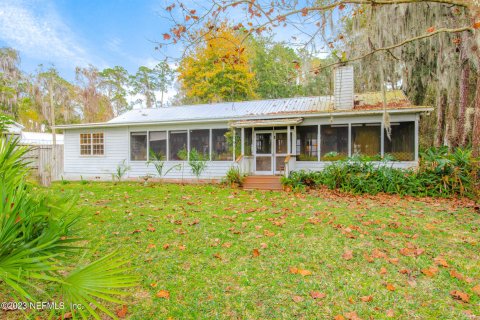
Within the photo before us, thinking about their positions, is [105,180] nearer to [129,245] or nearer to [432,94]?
[129,245]

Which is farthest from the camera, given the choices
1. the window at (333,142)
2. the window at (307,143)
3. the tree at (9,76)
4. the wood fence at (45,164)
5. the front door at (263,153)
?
the tree at (9,76)

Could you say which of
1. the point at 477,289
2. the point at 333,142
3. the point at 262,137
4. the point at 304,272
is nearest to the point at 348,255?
the point at 304,272

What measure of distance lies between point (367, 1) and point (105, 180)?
13.7 meters

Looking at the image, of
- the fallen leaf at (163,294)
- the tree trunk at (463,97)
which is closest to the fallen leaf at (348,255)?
the fallen leaf at (163,294)

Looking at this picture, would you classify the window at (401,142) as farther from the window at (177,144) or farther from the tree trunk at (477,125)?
the window at (177,144)

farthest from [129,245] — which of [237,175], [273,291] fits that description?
[237,175]

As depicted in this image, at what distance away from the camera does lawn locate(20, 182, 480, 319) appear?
283 centimetres

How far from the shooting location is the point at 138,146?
14234mm

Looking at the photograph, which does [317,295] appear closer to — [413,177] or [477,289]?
[477,289]

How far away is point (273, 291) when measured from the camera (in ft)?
10.1

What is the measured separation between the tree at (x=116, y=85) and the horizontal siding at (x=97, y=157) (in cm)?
2193

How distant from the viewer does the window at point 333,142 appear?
11188 mm

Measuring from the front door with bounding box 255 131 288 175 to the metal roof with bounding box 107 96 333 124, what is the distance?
38.3 inches

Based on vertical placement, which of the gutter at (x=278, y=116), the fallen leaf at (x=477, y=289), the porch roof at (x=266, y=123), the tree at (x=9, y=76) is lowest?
the fallen leaf at (x=477, y=289)
